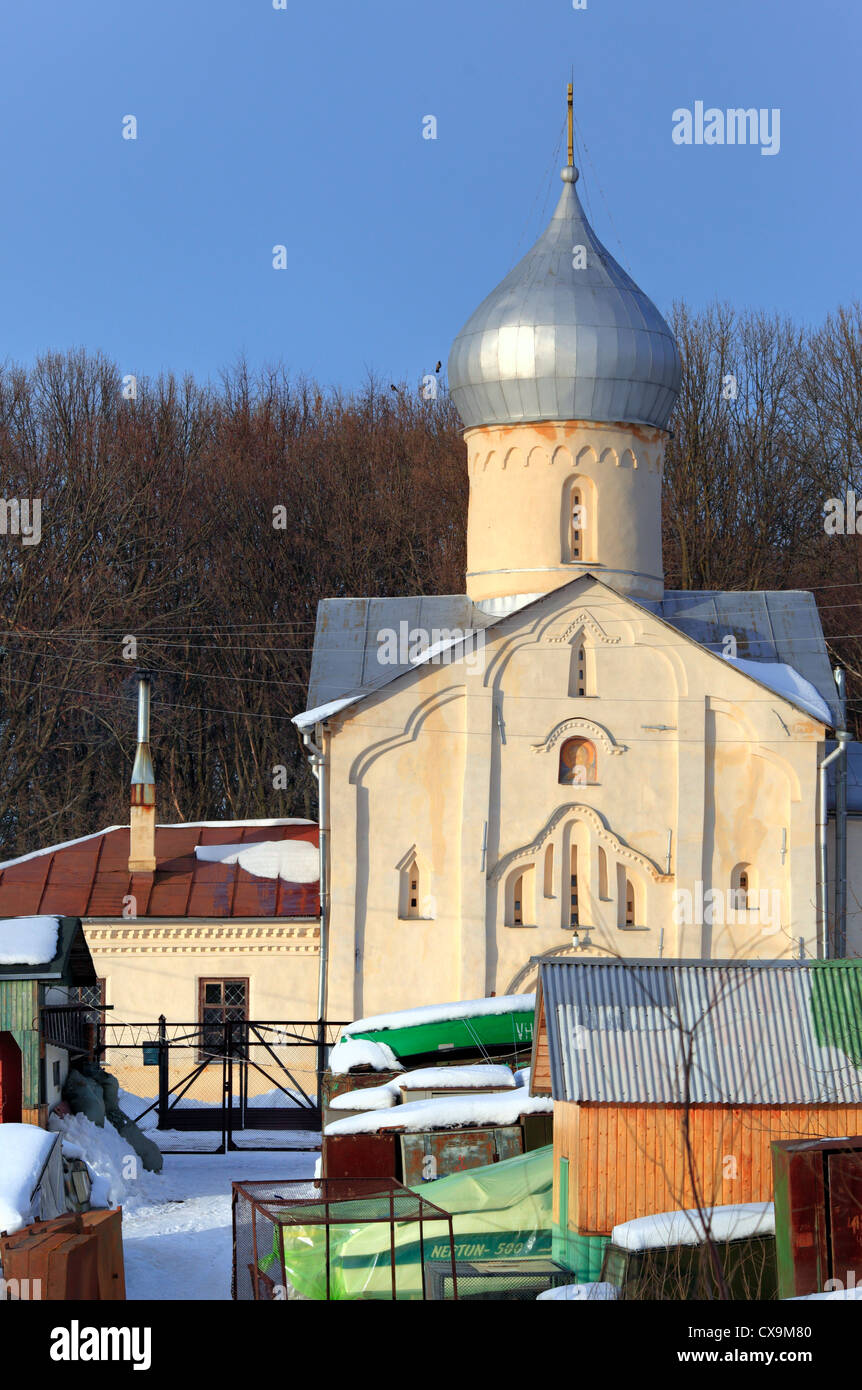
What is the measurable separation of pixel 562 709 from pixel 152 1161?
800 cm

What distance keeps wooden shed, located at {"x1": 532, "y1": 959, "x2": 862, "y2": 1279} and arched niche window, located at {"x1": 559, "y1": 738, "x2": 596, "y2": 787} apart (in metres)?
9.20

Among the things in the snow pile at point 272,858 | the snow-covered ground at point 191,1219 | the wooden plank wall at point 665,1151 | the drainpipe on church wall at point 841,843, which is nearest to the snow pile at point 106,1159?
the snow-covered ground at point 191,1219

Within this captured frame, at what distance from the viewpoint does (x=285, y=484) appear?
132 feet

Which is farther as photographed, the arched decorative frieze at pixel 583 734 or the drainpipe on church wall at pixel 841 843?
the drainpipe on church wall at pixel 841 843

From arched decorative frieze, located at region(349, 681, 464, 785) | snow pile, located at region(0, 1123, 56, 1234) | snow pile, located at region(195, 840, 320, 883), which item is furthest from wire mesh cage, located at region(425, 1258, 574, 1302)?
snow pile, located at region(195, 840, 320, 883)

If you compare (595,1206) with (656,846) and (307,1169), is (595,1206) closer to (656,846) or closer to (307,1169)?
(307,1169)

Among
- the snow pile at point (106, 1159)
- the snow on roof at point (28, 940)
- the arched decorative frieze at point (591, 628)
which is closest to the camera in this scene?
the snow pile at point (106, 1159)

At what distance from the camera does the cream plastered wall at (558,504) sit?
2461 centimetres

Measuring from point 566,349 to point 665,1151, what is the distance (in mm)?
13884

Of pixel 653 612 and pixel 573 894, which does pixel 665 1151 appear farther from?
pixel 653 612

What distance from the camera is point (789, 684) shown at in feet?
77.4

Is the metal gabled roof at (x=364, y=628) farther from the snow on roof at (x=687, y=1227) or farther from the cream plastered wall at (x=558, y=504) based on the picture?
the snow on roof at (x=687, y=1227)

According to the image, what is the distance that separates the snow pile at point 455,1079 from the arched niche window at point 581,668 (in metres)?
6.83

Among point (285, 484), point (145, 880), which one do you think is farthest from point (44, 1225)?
point (285, 484)
